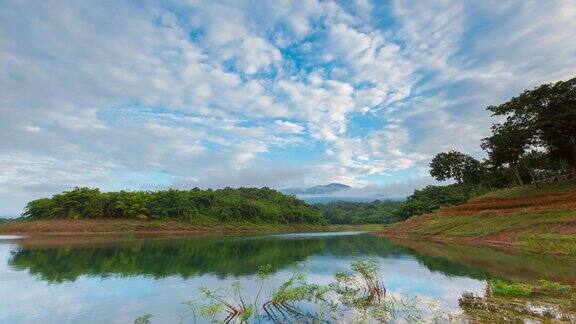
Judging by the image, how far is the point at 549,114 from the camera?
4484 centimetres

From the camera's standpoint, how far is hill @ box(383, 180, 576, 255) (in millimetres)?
33981

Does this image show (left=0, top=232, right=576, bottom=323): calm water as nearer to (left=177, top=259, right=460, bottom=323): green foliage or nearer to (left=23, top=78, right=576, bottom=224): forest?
(left=177, top=259, right=460, bottom=323): green foliage

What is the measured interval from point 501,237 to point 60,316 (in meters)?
39.9

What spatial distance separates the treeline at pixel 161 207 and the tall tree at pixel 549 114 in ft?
243

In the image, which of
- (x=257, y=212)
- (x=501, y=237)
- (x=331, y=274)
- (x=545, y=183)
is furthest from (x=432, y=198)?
(x=331, y=274)

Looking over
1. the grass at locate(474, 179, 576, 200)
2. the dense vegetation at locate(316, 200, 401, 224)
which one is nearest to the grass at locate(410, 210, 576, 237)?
the grass at locate(474, 179, 576, 200)

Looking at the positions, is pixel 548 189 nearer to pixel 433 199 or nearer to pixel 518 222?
pixel 518 222

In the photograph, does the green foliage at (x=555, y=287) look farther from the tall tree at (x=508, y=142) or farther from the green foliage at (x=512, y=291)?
the tall tree at (x=508, y=142)

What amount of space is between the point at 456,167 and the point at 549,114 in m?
27.5

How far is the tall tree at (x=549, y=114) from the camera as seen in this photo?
43594mm

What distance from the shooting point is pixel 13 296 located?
19078 millimetres

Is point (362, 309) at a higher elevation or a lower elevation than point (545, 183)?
lower

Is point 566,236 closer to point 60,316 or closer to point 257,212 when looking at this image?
point 60,316

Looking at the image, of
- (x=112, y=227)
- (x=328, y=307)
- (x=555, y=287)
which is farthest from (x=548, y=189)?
(x=112, y=227)
